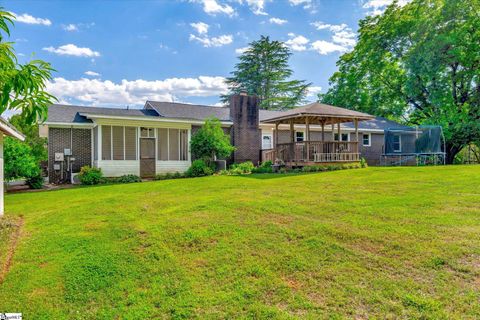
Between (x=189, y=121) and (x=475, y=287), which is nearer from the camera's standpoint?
(x=475, y=287)

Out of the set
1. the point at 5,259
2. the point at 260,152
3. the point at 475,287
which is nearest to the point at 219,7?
the point at 260,152

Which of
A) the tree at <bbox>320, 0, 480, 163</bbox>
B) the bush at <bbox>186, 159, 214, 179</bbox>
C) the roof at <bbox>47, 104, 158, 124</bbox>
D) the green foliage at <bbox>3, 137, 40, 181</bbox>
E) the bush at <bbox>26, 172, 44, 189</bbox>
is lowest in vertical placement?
the bush at <bbox>26, 172, 44, 189</bbox>

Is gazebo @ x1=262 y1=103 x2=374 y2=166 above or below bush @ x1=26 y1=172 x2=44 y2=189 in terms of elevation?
above

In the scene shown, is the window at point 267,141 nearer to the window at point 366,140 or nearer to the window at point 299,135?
the window at point 299,135

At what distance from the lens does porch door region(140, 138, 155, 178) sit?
15.8m

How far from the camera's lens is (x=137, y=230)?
5609 mm

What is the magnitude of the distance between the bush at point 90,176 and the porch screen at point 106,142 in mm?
825

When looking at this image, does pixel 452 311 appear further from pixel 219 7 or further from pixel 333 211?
pixel 219 7

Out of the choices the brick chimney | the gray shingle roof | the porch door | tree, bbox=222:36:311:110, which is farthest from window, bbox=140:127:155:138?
tree, bbox=222:36:311:110

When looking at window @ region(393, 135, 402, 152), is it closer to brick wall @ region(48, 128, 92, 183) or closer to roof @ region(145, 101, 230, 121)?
roof @ region(145, 101, 230, 121)

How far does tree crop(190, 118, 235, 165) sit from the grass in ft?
29.3

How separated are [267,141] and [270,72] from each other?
21.8 metres

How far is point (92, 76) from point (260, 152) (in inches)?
618

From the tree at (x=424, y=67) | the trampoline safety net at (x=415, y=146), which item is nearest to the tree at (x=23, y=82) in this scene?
the trampoline safety net at (x=415, y=146)
